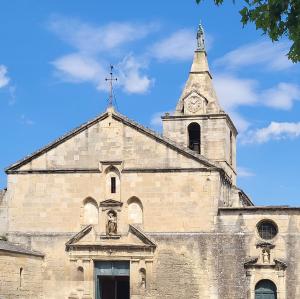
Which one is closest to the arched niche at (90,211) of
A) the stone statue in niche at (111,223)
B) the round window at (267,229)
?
the stone statue in niche at (111,223)

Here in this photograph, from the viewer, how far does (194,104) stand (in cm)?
4066

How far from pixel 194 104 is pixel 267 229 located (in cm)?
1076

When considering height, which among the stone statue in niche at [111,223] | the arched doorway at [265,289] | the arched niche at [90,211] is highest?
the arched niche at [90,211]

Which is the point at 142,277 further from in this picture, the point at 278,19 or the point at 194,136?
the point at 278,19

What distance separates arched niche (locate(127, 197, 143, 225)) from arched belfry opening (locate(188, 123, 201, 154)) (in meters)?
7.50

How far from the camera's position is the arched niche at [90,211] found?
112ft

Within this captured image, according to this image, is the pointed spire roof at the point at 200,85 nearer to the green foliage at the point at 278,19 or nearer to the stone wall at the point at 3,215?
the stone wall at the point at 3,215

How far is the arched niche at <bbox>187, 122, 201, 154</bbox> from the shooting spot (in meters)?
40.3

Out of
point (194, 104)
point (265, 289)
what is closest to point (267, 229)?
point (265, 289)

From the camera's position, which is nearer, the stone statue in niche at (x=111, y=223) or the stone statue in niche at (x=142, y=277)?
the stone statue in niche at (x=142, y=277)

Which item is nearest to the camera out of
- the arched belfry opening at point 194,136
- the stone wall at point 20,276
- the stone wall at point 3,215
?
the stone wall at point 20,276

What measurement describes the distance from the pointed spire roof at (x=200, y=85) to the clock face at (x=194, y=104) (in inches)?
6.3

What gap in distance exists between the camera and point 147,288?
3269cm

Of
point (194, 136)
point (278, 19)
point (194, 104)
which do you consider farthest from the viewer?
point (194, 136)
